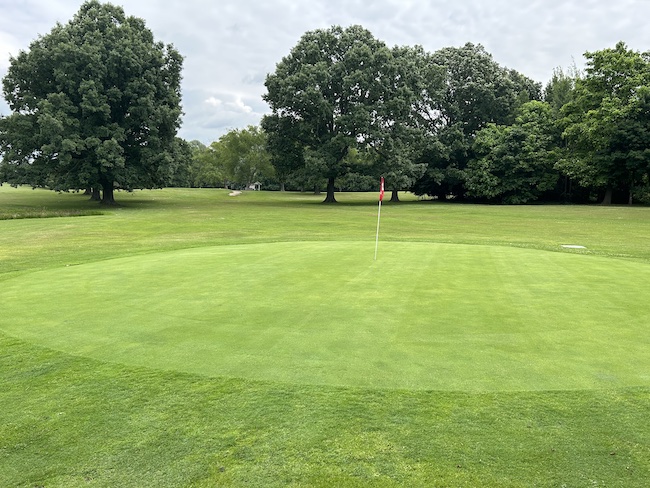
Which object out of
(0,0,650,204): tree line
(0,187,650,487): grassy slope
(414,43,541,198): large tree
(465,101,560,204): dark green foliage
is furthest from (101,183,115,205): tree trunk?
(0,187,650,487): grassy slope

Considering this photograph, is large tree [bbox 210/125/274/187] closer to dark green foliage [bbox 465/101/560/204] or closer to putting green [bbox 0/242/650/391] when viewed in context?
dark green foliage [bbox 465/101/560/204]

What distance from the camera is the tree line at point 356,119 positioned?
37.7 metres

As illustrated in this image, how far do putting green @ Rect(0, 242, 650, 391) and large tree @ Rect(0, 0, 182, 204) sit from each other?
30863 millimetres

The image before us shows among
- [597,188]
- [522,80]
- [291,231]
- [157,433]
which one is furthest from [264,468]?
[522,80]

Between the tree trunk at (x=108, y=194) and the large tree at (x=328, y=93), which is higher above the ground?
the large tree at (x=328, y=93)

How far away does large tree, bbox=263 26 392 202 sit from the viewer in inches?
1802

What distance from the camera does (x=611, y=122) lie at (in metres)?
43.4

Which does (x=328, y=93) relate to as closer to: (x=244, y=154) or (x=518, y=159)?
(x=518, y=159)

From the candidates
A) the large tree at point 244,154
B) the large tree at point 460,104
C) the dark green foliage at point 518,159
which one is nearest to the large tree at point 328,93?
the large tree at point 460,104

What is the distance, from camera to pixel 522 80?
62.1 m

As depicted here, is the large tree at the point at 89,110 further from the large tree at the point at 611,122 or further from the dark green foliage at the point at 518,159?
the large tree at the point at 611,122

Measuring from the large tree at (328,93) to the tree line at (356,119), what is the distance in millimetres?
143

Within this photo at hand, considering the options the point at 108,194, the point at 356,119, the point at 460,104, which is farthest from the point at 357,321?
the point at 460,104

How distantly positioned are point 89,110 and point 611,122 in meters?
45.4
